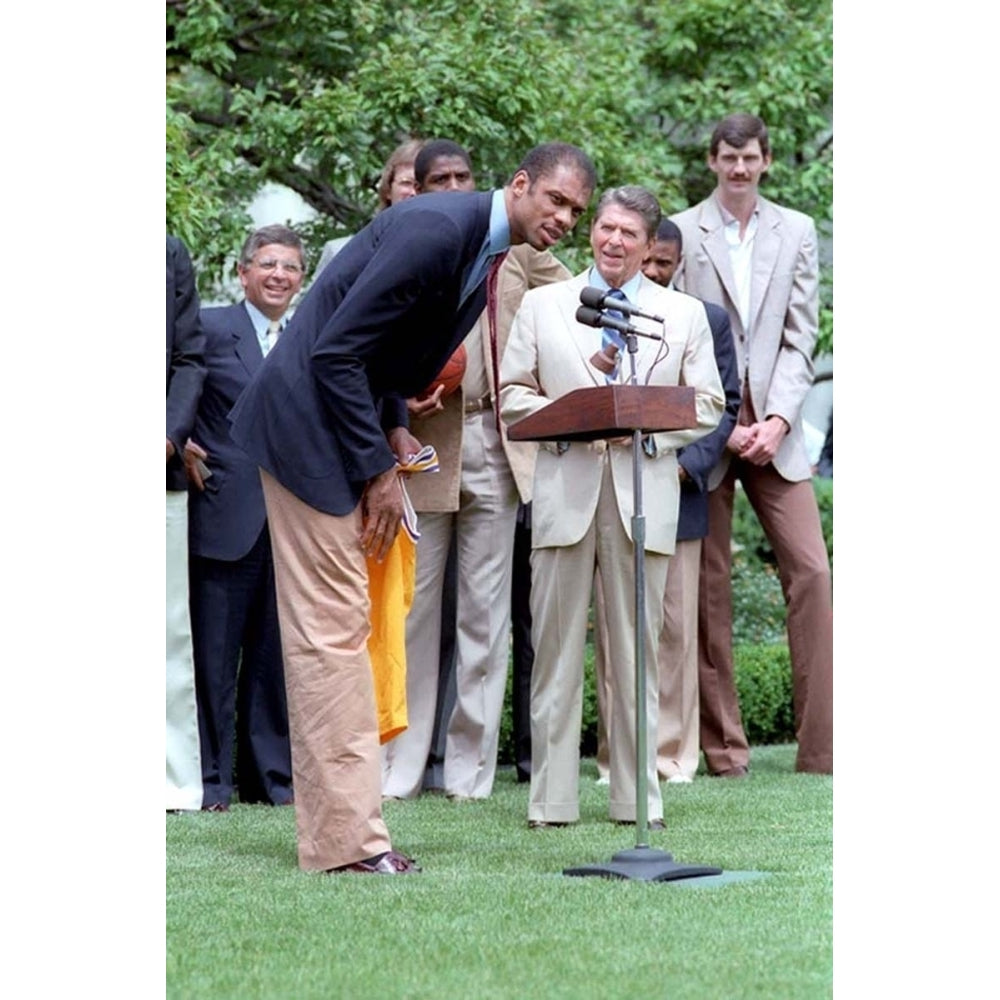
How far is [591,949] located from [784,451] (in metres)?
4.46

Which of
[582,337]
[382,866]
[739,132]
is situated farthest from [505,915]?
[739,132]

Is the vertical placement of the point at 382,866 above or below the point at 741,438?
below

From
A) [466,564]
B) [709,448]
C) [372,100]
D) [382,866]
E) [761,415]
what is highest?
[372,100]

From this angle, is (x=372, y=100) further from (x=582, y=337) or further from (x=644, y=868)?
(x=644, y=868)

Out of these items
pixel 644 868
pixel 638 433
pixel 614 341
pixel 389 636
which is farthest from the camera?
pixel 614 341

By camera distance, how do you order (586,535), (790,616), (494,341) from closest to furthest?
(586,535), (494,341), (790,616)

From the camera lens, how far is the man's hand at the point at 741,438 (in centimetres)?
868

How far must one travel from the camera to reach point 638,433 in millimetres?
6004

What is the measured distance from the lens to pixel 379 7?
38.6 ft

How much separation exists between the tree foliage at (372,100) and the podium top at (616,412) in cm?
351

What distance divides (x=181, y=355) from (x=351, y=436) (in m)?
2.15

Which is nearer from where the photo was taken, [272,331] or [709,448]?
[272,331]
